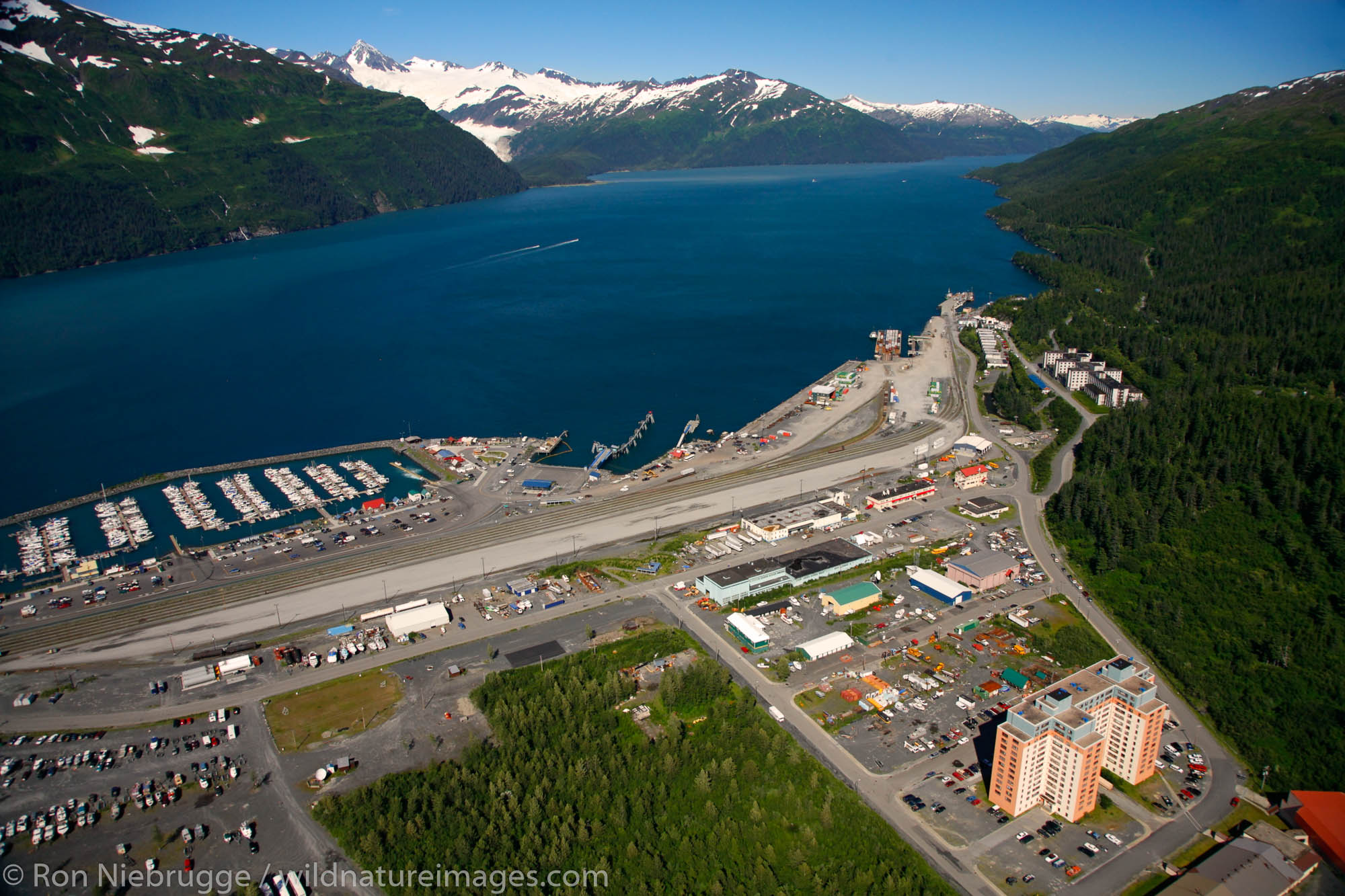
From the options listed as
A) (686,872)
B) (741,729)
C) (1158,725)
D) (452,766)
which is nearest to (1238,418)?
(1158,725)

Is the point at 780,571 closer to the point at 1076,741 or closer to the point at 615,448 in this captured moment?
the point at 1076,741

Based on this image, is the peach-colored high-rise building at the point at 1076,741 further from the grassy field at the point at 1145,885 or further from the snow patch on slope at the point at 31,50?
the snow patch on slope at the point at 31,50

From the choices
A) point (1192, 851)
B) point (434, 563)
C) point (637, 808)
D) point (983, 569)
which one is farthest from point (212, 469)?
point (1192, 851)

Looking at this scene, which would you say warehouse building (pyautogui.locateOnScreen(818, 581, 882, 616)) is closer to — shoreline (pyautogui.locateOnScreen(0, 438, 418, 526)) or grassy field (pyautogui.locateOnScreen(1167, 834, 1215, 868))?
grassy field (pyautogui.locateOnScreen(1167, 834, 1215, 868))

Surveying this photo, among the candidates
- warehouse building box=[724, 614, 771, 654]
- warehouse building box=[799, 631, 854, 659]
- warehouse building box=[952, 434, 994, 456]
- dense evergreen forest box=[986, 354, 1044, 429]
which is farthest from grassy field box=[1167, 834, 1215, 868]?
dense evergreen forest box=[986, 354, 1044, 429]

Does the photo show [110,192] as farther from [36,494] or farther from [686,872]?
[686,872]

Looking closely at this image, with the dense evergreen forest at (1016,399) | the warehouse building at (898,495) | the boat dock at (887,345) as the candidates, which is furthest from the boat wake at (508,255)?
the warehouse building at (898,495)
